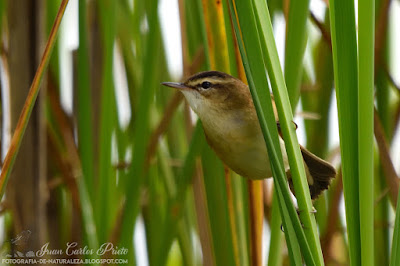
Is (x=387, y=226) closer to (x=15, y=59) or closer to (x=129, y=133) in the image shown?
(x=129, y=133)

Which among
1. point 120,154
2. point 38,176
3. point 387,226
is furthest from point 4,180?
point 387,226

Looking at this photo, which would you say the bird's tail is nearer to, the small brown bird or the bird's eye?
the small brown bird

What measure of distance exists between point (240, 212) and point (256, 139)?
20cm

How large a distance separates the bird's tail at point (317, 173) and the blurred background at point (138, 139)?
155 mm

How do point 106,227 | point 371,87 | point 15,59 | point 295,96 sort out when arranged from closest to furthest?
point 371,87 → point 295,96 → point 15,59 → point 106,227

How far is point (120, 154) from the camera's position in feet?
5.12

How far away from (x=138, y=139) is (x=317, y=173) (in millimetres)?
414

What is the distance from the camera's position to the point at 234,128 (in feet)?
4.29

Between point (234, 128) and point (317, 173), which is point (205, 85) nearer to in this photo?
point (234, 128)

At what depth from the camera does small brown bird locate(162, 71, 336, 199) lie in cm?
123

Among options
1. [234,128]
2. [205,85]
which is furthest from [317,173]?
[205,85]

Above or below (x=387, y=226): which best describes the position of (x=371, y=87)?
above

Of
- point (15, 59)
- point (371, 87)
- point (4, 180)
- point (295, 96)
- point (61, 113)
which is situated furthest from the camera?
point (61, 113)

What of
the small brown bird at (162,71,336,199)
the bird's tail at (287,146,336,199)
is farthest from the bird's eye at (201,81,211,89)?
the bird's tail at (287,146,336,199)
